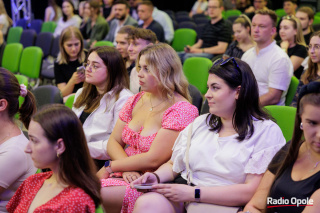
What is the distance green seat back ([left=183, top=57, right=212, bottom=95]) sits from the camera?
167 inches

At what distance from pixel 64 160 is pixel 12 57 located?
477 centimetres

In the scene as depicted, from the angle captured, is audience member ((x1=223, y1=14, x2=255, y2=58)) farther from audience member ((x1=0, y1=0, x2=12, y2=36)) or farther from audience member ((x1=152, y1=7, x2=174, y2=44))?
audience member ((x1=0, y1=0, x2=12, y2=36))

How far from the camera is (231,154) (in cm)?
207

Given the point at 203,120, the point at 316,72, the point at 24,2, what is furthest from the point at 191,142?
the point at 24,2

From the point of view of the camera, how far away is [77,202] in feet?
5.27

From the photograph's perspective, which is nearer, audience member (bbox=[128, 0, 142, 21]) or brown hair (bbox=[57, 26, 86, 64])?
brown hair (bbox=[57, 26, 86, 64])

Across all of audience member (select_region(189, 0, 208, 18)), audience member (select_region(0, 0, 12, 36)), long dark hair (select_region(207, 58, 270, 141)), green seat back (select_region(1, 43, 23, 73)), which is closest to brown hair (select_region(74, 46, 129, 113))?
long dark hair (select_region(207, 58, 270, 141))

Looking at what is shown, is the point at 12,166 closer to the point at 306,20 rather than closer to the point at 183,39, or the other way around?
the point at 306,20

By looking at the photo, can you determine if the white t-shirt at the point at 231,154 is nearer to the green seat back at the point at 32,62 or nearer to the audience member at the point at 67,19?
the green seat back at the point at 32,62

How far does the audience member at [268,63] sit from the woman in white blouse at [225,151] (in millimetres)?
1549

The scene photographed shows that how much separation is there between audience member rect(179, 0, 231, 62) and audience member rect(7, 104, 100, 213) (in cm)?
442

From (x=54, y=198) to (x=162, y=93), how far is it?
113 cm

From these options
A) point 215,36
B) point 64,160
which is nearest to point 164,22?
point 215,36

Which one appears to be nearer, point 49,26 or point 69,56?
point 69,56
